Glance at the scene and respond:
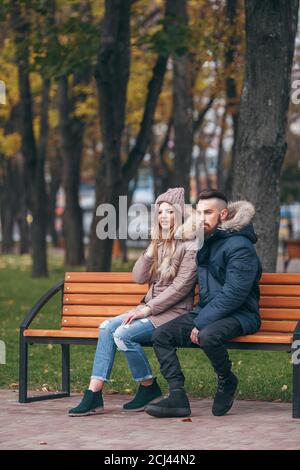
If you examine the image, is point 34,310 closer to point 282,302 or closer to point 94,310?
point 94,310

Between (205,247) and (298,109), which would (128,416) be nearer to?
(205,247)

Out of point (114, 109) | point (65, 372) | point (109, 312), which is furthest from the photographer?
point (114, 109)

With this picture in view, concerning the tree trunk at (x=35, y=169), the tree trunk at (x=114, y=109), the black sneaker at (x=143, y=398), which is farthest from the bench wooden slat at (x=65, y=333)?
the tree trunk at (x=35, y=169)

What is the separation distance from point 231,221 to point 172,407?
1329 mm

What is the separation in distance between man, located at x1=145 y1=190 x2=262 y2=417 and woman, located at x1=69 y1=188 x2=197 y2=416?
17 cm

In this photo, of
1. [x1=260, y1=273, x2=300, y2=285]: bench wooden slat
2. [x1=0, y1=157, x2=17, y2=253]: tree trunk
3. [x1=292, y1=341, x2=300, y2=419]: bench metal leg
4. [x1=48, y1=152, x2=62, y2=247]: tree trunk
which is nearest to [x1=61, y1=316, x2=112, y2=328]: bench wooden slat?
[x1=260, y1=273, x2=300, y2=285]: bench wooden slat

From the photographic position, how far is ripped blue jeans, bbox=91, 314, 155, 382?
346 inches

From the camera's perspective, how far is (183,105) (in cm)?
2348

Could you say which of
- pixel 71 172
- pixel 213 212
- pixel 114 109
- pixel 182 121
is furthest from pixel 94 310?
pixel 71 172

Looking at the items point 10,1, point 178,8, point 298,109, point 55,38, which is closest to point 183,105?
point 178,8

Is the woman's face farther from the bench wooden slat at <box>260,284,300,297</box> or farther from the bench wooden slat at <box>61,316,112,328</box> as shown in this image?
the bench wooden slat at <box>61,316,112,328</box>

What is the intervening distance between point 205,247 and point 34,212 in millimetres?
19756

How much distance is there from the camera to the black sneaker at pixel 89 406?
342 inches

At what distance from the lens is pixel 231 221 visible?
28.4ft
